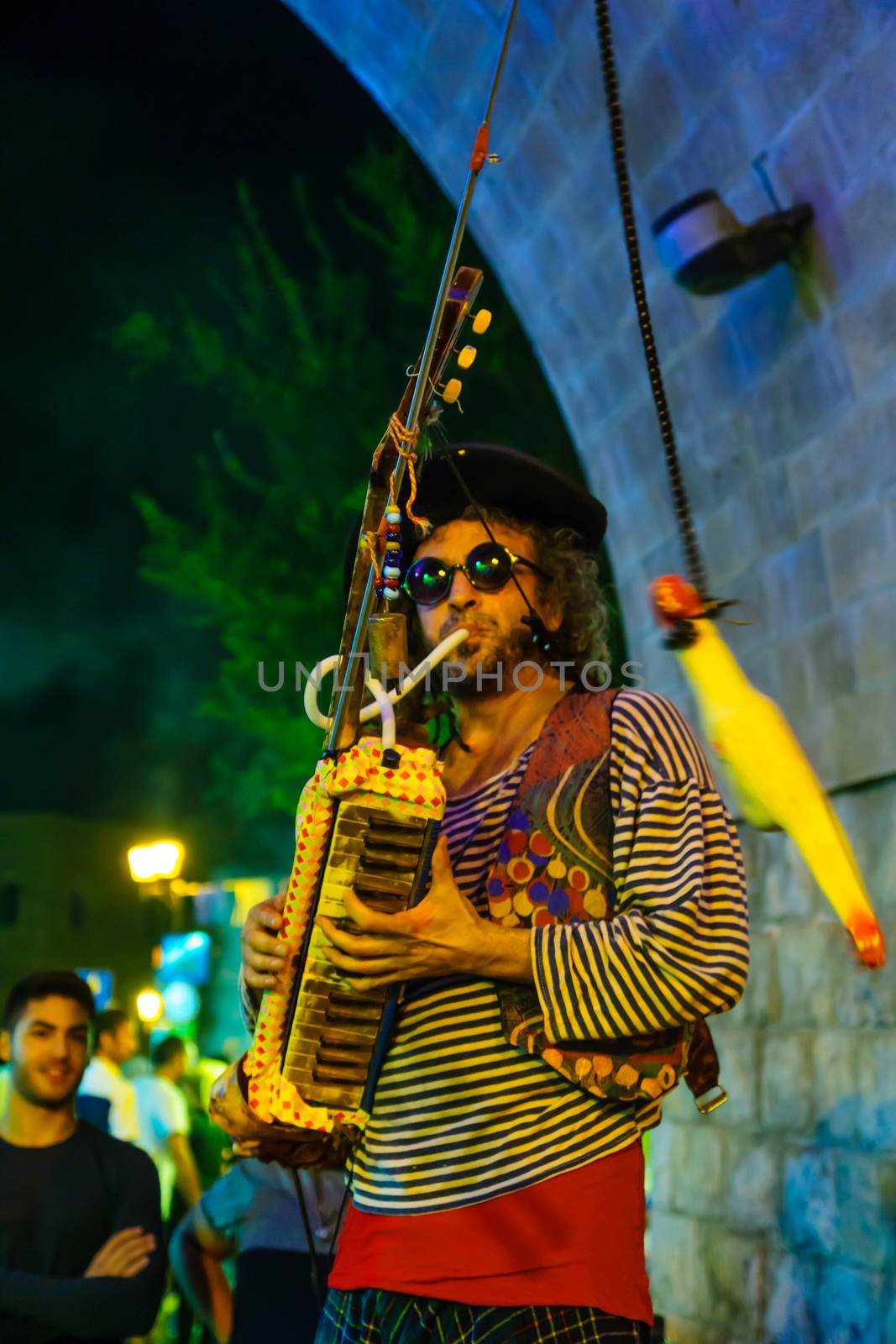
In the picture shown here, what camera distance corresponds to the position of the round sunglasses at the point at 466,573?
2.35 meters

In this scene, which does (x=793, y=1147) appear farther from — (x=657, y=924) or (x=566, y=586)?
(x=657, y=924)

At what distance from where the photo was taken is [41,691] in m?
19.6

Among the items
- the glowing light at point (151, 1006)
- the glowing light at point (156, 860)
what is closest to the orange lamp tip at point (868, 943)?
the glowing light at point (156, 860)

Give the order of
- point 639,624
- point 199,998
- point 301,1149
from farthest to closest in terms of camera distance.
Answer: point 199,998
point 639,624
point 301,1149

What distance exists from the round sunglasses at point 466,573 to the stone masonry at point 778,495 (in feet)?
4.97

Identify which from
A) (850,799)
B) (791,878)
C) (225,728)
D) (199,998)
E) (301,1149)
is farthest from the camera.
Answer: (199,998)

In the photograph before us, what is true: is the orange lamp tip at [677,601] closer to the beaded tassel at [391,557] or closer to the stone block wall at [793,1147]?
the beaded tassel at [391,557]

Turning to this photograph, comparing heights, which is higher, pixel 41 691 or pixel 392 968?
pixel 41 691

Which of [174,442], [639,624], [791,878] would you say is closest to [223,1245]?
[791,878]

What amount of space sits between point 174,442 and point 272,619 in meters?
3.86

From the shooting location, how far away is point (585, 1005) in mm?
1767

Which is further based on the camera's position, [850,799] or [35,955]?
[35,955]

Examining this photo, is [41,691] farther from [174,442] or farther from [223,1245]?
[223,1245]

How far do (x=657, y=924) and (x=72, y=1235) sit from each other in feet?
9.29
